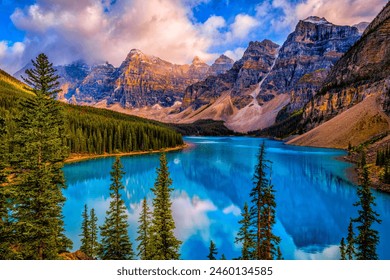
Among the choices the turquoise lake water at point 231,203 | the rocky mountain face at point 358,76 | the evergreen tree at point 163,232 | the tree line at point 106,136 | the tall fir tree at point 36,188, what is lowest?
the turquoise lake water at point 231,203

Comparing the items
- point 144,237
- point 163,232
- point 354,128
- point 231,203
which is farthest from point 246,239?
point 354,128

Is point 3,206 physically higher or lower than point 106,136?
lower

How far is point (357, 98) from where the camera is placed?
354 ft

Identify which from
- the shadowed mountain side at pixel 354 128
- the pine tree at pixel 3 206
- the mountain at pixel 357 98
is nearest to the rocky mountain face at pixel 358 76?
the mountain at pixel 357 98

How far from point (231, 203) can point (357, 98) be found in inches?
3994

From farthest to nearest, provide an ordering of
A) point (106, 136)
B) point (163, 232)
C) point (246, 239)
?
point (106, 136) < point (246, 239) < point (163, 232)

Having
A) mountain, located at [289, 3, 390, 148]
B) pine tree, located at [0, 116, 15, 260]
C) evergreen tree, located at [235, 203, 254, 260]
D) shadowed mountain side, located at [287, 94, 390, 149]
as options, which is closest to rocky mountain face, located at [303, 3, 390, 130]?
mountain, located at [289, 3, 390, 148]

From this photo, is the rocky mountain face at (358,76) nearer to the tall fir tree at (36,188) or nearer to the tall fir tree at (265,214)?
the tall fir tree at (265,214)

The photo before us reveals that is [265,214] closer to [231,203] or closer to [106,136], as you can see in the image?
[231,203]

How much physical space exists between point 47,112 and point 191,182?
102ft

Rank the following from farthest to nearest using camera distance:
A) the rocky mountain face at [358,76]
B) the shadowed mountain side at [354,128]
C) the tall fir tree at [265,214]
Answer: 1. the rocky mountain face at [358,76]
2. the shadowed mountain side at [354,128]
3. the tall fir tree at [265,214]

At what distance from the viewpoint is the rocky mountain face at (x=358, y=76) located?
348ft
